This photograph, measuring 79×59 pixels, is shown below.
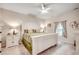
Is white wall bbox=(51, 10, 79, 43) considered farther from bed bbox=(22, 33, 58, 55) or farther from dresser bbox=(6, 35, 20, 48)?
dresser bbox=(6, 35, 20, 48)

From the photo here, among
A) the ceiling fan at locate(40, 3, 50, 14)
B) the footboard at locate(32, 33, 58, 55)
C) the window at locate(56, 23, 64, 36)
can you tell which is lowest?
the footboard at locate(32, 33, 58, 55)

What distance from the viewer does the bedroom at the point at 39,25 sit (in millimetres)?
1832

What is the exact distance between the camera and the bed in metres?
1.82

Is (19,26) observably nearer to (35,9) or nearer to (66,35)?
(35,9)

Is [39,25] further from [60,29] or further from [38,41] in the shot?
[60,29]

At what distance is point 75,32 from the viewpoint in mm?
1854

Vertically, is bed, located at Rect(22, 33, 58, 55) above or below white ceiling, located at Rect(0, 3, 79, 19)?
below

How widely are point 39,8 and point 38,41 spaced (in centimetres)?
58

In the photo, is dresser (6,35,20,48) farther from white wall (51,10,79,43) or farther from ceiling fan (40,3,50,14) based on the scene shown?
white wall (51,10,79,43)

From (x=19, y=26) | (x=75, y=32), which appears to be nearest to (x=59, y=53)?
(x=75, y=32)

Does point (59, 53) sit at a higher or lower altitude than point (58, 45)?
lower

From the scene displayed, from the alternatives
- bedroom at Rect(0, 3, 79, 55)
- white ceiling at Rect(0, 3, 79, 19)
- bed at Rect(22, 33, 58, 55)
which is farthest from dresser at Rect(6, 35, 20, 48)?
white ceiling at Rect(0, 3, 79, 19)
